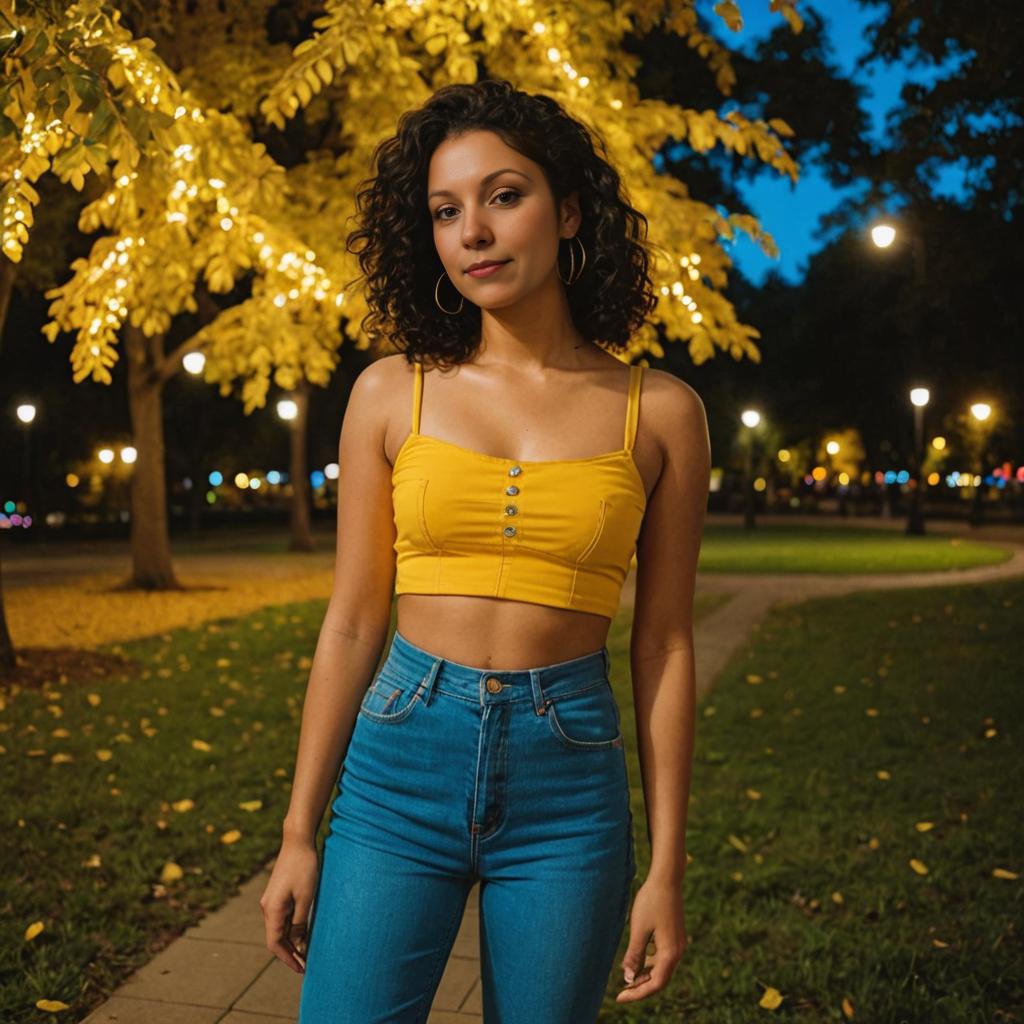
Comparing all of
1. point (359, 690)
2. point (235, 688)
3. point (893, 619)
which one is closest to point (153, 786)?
point (235, 688)

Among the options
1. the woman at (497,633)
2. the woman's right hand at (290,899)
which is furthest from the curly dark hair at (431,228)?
the woman's right hand at (290,899)

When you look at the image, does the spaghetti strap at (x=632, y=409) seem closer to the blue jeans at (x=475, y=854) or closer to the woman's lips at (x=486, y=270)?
the woman's lips at (x=486, y=270)

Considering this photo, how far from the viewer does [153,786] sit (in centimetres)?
702

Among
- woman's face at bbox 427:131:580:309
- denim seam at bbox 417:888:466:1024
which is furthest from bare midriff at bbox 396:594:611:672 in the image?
woman's face at bbox 427:131:580:309

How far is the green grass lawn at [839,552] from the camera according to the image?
2441 centimetres

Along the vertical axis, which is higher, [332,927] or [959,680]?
[332,927]

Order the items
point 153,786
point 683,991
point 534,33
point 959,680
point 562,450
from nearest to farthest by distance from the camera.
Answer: point 562,450 → point 683,991 → point 153,786 → point 534,33 → point 959,680

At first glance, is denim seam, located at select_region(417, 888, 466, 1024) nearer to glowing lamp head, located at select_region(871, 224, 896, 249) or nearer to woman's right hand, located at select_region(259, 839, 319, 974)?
woman's right hand, located at select_region(259, 839, 319, 974)

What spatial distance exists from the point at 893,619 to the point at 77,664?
9338 millimetres

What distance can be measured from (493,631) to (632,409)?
46 centimetres

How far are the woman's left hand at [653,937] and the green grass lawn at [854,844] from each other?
2.35 m

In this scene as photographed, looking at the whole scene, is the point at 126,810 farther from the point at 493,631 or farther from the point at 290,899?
the point at 493,631

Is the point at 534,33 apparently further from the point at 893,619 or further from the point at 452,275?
the point at 893,619

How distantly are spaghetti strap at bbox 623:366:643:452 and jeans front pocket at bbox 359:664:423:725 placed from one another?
21.4 inches
